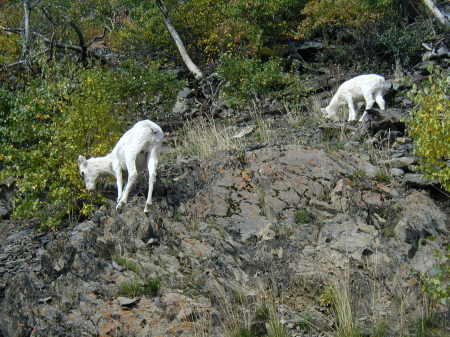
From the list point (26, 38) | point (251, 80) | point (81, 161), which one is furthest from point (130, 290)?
point (26, 38)

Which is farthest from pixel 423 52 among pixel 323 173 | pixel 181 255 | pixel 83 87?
pixel 181 255

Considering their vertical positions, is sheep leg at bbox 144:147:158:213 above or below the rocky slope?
above

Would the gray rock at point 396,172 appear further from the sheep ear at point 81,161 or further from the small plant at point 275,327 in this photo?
the sheep ear at point 81,161

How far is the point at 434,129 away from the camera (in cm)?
722

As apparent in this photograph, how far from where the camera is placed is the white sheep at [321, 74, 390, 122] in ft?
45.7

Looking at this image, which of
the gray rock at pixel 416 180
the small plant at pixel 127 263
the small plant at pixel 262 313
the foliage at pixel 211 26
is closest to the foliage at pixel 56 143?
the small plant at pixel 127 263

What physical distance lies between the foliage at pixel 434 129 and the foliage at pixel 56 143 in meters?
5.78

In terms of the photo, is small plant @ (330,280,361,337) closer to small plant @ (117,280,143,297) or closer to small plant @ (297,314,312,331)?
small plant @ (297,314,312,331)

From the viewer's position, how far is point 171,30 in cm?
2273

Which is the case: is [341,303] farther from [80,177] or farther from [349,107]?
[349,107]

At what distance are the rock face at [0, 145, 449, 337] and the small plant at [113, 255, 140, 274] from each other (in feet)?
0.05

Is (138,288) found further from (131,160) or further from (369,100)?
(369,100)

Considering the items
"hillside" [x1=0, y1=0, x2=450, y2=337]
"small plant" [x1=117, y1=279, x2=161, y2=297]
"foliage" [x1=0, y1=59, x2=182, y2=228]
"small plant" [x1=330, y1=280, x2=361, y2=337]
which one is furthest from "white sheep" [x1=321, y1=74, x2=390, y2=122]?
"small plant" [x1=117, y1=279, x2=161, y2=297]

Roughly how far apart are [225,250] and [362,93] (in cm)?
724
